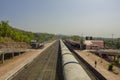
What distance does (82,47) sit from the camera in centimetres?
9488

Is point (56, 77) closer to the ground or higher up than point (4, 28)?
closer to the ground

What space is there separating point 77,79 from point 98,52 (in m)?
62.7

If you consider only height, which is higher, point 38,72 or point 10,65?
point 38,72

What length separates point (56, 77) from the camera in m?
29.8

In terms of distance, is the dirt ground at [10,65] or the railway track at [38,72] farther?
the dirt ground at [10,65]

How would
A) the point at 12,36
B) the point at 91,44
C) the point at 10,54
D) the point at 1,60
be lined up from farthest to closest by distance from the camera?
1. the point at 12,36
2. the point at 91,44
3. the point at 10,54
4. the point at 1,60

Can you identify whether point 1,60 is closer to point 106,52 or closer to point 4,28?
point 106,52

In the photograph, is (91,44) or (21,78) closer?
(21,78)

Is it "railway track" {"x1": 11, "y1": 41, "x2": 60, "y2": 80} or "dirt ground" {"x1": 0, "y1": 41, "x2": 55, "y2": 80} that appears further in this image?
"dirt ground" {"x1": 0, "y1": 41, "x2": 55, "y2": 80}

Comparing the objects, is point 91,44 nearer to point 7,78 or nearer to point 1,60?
point 1,60

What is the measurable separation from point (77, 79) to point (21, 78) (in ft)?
49.2

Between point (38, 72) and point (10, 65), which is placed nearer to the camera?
point (38, 72)

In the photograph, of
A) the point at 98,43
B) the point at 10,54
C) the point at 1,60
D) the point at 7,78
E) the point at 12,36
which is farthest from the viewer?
the point at 12,36

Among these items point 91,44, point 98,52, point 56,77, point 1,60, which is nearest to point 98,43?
point 91,44
